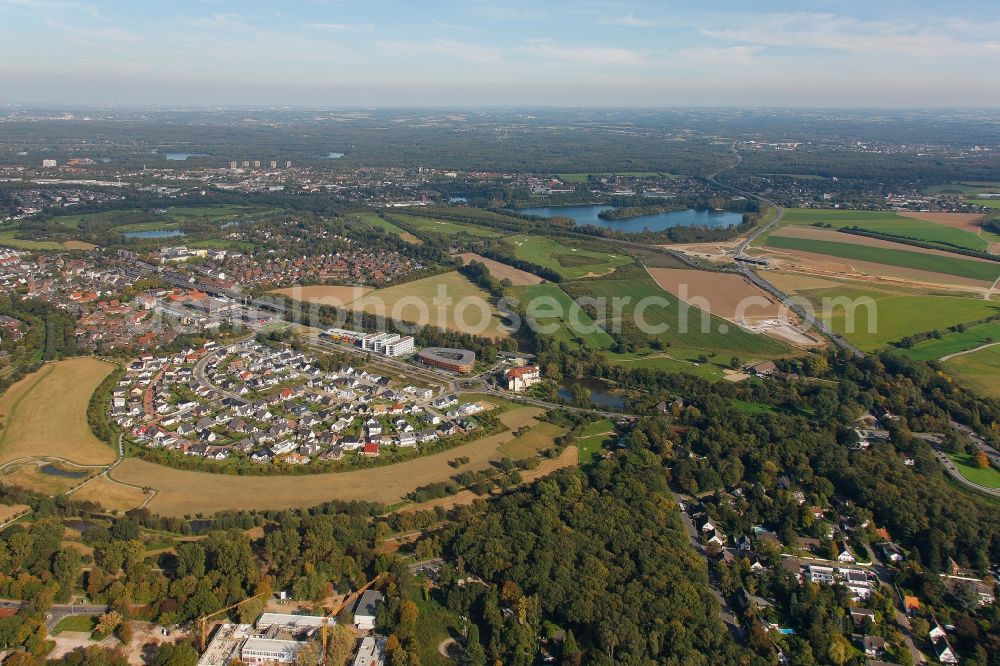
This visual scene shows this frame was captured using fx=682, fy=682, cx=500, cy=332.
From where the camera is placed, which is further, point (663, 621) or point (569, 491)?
point (569, 491)

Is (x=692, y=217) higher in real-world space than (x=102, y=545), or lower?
higher

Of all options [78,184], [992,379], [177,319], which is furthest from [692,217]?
[78,184]

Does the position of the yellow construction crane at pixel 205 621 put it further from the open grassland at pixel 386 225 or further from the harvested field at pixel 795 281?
the open grassland at pixel 386 225

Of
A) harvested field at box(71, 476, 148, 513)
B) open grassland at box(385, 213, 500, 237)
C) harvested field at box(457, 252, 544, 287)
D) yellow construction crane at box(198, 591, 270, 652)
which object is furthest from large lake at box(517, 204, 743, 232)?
yellow construction crane at box(198, 591, 270, 652)

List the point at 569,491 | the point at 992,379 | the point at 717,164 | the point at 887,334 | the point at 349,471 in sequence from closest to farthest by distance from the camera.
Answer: the point at 569,491 → the point at 349,471 → the point at 992,379 → the point at 887,334 → the point at 717,164

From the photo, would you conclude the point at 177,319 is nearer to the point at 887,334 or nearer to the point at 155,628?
the point at 155,628

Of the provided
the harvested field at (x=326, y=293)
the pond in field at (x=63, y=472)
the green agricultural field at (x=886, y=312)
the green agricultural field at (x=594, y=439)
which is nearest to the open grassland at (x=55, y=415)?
the pond in field at (x=63, y=472)
